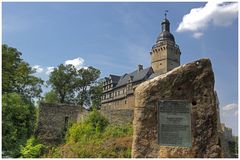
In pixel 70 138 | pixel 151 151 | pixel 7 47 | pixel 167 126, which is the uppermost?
pixel 7 47

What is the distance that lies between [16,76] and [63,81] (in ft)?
52.1

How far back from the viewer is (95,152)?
53.9 feet

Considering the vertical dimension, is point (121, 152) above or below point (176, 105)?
below

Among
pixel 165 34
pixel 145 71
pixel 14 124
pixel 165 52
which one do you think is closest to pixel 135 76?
pixel 145 71

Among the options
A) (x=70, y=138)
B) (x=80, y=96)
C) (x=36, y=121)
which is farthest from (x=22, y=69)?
(x=80, y=96)

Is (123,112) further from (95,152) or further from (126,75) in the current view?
(126,75)

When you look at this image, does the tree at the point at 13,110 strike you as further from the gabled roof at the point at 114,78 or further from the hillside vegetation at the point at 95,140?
the gabled roof at the point at 114,78

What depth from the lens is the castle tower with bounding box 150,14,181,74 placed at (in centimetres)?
5131

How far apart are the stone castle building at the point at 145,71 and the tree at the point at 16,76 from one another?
20134mm

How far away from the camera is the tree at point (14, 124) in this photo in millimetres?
18812

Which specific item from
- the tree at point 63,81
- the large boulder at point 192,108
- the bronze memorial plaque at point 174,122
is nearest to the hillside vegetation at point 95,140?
the large boulder at point 192,108

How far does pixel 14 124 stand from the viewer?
68.5ft

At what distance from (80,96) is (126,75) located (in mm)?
14149

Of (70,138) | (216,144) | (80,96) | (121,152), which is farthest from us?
(80,96)
